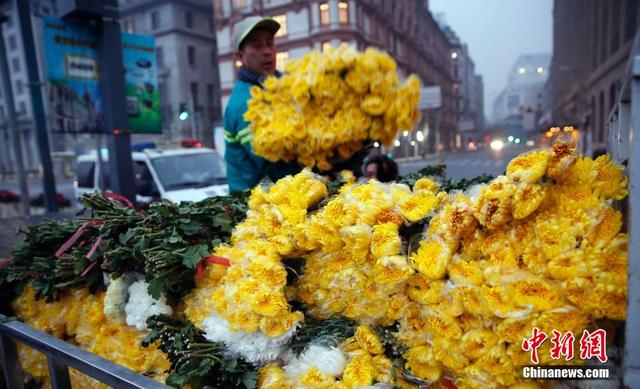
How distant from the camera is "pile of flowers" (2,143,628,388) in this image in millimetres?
1068

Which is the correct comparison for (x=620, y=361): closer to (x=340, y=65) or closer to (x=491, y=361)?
(x=491, y=361)

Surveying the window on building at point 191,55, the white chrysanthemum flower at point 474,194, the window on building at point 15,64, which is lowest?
the white chrysanthemum flower at point 474,194

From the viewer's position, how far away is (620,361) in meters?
1.06

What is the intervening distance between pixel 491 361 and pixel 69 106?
7260 millimetres

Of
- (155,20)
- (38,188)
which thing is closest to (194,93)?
(155,20)

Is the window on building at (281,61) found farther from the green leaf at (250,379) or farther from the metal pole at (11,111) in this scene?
the metal pole at (11,111)

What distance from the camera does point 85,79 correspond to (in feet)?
21.0

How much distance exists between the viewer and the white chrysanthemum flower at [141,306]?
1.74 meters

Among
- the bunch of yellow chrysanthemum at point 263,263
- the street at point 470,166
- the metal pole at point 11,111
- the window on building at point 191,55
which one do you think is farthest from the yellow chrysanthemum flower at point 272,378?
the window on building at point 191,55

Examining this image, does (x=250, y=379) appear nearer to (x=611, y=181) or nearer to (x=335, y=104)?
(x=335, y=104)

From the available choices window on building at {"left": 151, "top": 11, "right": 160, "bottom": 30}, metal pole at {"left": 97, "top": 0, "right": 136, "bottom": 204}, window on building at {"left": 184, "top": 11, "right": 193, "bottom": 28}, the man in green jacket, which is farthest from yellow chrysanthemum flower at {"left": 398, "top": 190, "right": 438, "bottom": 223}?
window on building at {"left": 151, "top": 11, "right": 160, "bottom": 30}

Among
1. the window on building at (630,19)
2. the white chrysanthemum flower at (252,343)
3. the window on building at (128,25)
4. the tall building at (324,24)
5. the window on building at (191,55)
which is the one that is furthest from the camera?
the window on building at (128,25)

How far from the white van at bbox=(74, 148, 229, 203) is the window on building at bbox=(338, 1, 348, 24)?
24842mm

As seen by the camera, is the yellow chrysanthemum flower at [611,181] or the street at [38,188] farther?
the street at [38,188]
